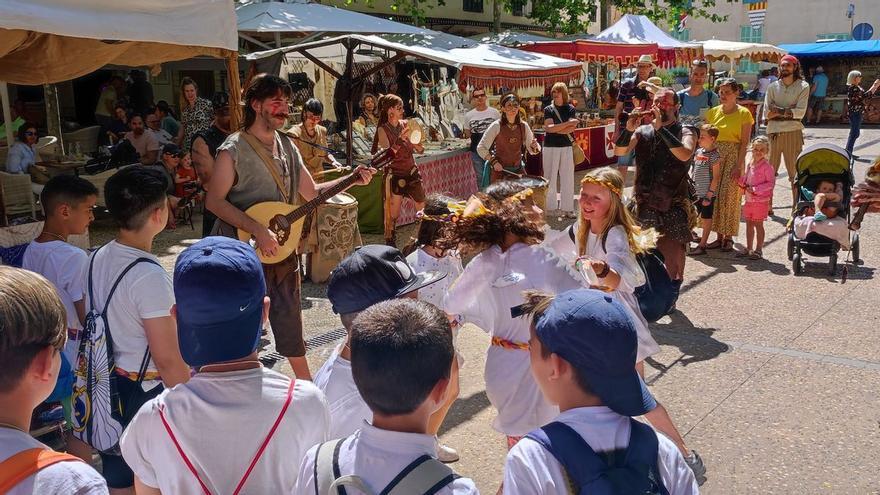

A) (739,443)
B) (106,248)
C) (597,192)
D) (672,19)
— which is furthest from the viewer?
(672,19)

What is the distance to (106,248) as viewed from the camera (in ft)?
9.76

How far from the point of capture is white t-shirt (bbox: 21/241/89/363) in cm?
347

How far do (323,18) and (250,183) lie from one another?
8463mm

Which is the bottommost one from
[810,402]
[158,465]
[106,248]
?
[810,402]

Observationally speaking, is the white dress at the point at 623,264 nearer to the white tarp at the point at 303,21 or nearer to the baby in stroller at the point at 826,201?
the baby in stroller at the point at 826,201

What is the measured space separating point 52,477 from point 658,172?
567 centimetres

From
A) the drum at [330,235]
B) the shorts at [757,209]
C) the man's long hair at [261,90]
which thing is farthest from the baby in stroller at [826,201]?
the man's long hair at [261,90]

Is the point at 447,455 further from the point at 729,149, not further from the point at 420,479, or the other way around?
the point at 729,149

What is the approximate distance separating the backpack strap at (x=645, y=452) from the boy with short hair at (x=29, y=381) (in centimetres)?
120

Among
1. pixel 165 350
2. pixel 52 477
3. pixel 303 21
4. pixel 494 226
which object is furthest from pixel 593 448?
pixel 303 21

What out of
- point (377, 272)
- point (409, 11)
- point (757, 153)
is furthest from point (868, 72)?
point (377, 272)

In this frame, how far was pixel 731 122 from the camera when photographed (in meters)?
8.34

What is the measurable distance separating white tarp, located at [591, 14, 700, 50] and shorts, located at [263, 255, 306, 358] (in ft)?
45.9

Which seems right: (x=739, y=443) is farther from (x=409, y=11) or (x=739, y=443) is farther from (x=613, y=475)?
(x=409, y=11)
